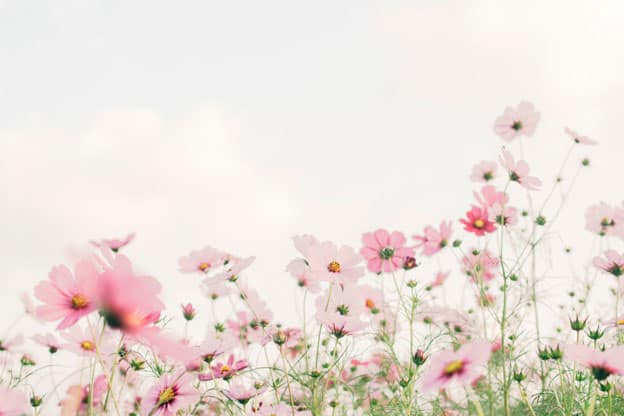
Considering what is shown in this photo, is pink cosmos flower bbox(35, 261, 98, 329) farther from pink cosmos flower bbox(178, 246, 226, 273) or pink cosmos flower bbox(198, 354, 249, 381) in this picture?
pink cosmos flower bbox(178, 246, 226, 273)

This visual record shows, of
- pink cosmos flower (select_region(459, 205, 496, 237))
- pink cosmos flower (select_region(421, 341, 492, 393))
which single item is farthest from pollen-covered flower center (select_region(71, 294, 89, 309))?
pink cosmos flower (select_region(459, 205, 496, 237))

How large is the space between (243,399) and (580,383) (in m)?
0.87

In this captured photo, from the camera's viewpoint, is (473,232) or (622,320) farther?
(473,232)

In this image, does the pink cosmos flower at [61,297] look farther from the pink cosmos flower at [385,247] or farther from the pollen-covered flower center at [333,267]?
the pink cosmos flower at [385,247]

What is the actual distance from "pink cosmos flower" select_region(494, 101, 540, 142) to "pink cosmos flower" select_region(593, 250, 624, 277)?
44 cm

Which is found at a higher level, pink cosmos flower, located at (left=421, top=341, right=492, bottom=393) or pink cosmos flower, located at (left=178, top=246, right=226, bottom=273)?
pink cosmos flower, located at (left=421, top=341, right=492, bottom=393)

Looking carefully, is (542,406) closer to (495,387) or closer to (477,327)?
(495,387)

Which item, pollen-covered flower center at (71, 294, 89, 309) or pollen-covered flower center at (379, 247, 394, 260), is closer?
pollen-covered flower center at (71, 294, 89, 309)

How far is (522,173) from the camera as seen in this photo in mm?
1719

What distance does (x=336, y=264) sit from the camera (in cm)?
139

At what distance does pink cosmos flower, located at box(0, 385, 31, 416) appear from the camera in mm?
633

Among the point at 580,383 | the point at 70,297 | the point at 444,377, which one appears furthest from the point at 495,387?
the point at 70,297

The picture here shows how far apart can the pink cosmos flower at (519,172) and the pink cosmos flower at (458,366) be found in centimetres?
105

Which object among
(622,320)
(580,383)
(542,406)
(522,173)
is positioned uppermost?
(522,173)
